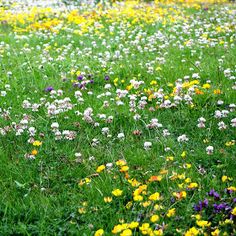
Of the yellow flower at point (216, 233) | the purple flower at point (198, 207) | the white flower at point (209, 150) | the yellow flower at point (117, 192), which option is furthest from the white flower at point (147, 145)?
the yellow flower at point (216, 233)

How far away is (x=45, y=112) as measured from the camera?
5.82 meters

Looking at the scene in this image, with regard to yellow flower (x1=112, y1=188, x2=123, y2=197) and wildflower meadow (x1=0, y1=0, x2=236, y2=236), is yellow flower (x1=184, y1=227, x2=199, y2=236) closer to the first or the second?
wildflower meadow (x1=0, y1=0, x2=236, y2=236)

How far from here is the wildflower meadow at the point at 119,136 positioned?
365cm

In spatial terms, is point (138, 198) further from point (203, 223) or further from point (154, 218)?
point (203, 223)

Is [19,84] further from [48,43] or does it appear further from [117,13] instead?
[117,13]

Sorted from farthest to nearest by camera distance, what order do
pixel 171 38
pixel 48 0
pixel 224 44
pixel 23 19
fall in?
pixel 48 0 → pixel 23 19 → pixel 171 38 → pixel 224 44

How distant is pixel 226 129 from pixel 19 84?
381cm

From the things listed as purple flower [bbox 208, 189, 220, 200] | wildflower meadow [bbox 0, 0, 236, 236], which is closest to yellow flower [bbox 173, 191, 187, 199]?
wildflower meadow [bbox 0, 0, 236, 236]

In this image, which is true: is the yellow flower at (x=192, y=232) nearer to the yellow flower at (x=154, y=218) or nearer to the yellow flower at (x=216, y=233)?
the yellow flower at (x=216, y=233)

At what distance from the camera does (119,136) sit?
5000 mm

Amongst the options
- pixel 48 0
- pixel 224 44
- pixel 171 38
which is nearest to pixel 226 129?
pixel 224 44

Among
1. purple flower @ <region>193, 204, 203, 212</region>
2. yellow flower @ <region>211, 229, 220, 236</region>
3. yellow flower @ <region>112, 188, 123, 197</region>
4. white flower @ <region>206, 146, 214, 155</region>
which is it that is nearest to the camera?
yellow flower @ <region>211, 229, 220, 236</region>

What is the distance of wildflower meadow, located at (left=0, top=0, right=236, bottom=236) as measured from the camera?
3650 millimetres

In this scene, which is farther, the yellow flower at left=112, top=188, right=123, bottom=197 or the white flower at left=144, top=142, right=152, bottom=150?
the white flower at left=144, top=142, right=152, bottom=150
